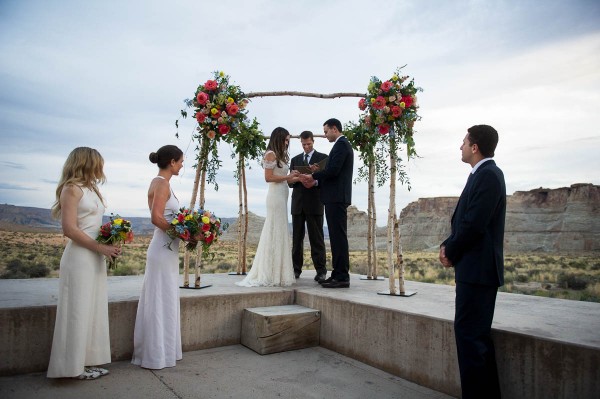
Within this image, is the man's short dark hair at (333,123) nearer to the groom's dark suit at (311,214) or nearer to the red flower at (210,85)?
the groom's dark suit at (311,214)

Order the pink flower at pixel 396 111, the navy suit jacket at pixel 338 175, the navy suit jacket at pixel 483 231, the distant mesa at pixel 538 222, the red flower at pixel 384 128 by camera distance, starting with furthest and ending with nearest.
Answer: the distant mesa at pixel 538 222 → the navy suit jacket at pixel 338 175 → the red flower at pixel 384 128 → the pink flower at pixel 396 111 → the navy suit jacket at pixel 483 231

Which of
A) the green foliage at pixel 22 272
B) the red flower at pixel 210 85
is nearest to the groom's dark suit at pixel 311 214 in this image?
the red flower at pixel 210 85

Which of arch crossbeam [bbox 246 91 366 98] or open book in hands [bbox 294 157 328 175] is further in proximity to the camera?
arch crossbeam [bbox 246 91 366 98]

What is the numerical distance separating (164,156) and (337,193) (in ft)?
9.59

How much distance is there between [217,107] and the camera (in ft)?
21.4

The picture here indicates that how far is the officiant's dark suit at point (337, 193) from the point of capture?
6488mm

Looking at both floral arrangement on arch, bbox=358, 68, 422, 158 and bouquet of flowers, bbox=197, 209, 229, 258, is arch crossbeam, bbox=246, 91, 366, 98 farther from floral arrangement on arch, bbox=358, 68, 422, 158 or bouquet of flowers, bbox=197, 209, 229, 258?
bouquet of flowers, bbox=197, 209, 229, 258

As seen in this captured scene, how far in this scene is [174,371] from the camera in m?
4.55

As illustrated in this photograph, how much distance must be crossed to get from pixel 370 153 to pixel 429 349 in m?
4.39

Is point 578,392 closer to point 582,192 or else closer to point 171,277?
point 171,277

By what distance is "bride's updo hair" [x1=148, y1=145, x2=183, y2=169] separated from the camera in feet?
15.4

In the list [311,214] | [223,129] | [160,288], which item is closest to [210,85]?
[223,129]

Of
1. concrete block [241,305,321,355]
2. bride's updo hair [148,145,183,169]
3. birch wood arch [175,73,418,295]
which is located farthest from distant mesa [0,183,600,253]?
bride's updo hair [148,145,183,169]

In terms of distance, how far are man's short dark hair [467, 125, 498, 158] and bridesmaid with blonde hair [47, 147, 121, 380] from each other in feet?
11.9
